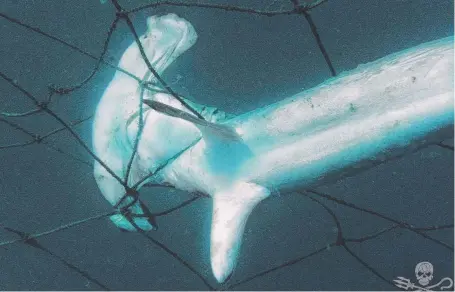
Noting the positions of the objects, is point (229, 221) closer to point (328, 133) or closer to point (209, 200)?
point (328, 133)

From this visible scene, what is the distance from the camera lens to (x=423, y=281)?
355 centimetres

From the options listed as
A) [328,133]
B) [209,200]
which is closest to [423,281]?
[209,200]

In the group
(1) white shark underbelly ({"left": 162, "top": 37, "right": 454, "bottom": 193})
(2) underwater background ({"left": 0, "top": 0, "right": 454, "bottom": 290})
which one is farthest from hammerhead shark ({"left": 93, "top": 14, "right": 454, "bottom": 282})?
(2) underwater background ({"left": 0, "top": 0, "right": 454, "bottom": 290})

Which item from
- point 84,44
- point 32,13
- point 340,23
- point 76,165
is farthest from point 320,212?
point 32,13

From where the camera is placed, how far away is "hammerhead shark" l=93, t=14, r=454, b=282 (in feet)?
4.98

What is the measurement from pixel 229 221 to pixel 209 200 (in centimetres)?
246

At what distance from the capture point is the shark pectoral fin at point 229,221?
160 centimetres

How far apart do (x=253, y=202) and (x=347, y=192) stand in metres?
2.65

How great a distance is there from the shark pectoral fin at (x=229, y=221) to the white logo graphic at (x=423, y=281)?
1.74m

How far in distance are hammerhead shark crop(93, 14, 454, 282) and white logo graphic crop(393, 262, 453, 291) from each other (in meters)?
1.76

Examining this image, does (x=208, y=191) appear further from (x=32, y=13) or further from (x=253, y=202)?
(x=32, y=13)

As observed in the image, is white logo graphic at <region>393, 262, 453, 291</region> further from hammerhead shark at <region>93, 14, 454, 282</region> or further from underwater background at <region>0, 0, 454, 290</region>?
hammerhead shark at <region>93, 14, 454, 282</region>

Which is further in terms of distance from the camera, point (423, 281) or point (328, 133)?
point (423, 281)

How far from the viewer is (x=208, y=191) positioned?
6.03 ft
